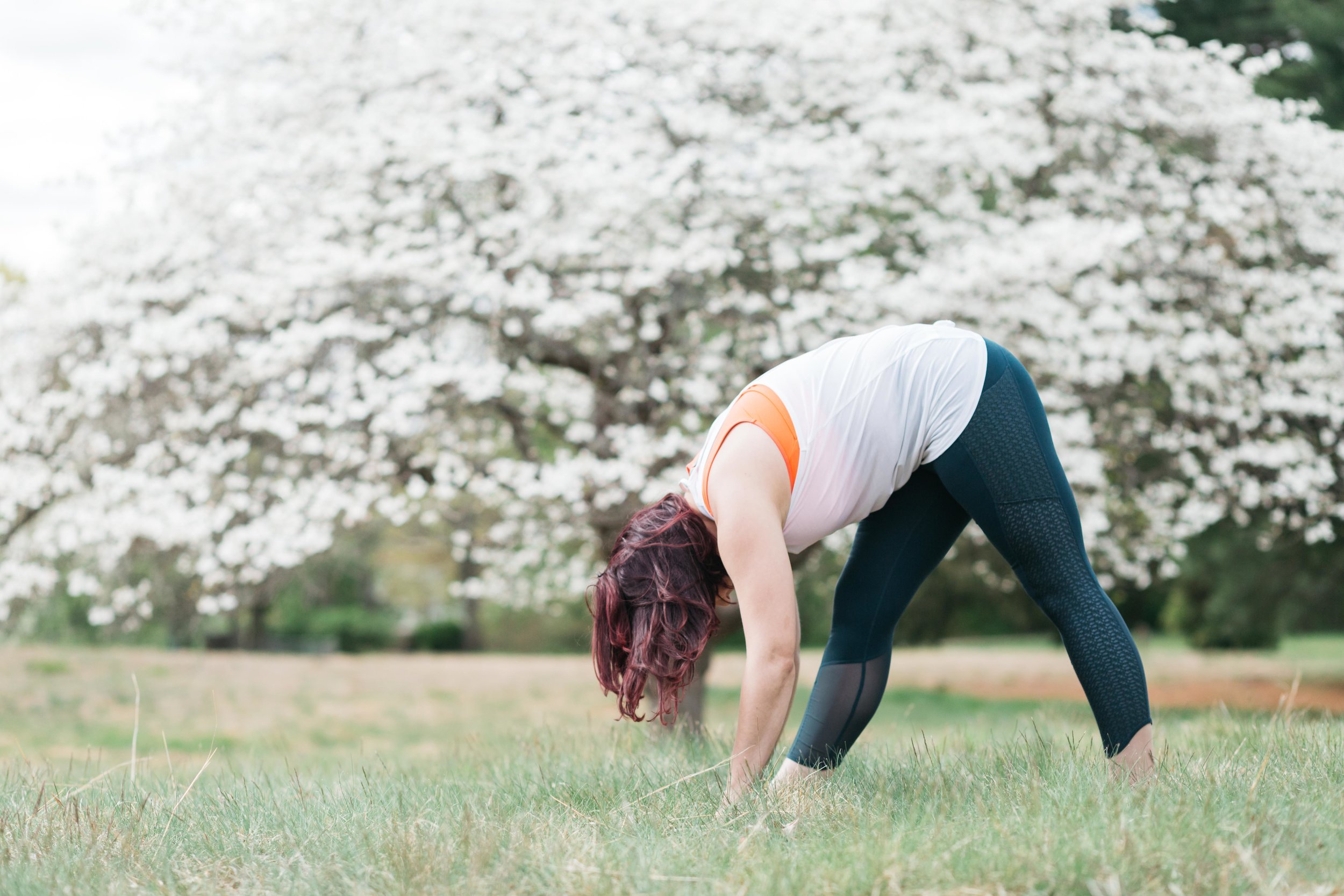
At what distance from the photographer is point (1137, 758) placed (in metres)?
2.06

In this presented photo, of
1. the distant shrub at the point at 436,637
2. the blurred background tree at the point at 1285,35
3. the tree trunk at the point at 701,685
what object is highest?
the blurred background tree at the point at 1285,35

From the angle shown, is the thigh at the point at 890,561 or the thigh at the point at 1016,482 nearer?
the thigh at the point at 1016,482

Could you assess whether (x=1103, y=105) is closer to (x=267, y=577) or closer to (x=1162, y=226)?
(x=1162, y=226)

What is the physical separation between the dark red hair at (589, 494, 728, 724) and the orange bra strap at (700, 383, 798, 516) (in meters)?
0.15

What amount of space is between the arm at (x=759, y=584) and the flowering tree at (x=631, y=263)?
140 inches

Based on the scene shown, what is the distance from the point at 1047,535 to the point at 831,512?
43 centimetres

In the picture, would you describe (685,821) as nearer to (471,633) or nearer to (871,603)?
(871,603)

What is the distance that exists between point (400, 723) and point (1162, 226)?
30.4 feet

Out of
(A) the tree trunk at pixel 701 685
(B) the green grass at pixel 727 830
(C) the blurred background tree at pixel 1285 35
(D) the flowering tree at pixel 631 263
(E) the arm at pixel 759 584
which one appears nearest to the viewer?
(B) the green grass at pixel 727 830

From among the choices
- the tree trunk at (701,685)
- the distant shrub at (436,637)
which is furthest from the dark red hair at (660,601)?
the distant shrub at (436,637)

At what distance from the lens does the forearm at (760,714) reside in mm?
1992

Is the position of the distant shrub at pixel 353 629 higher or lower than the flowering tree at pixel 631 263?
lower

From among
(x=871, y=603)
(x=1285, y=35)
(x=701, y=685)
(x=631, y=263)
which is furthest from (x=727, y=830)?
(x=1285, y=35)

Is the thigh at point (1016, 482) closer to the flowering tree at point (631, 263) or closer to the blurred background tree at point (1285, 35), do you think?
the flowering tree at point (631, 263)
